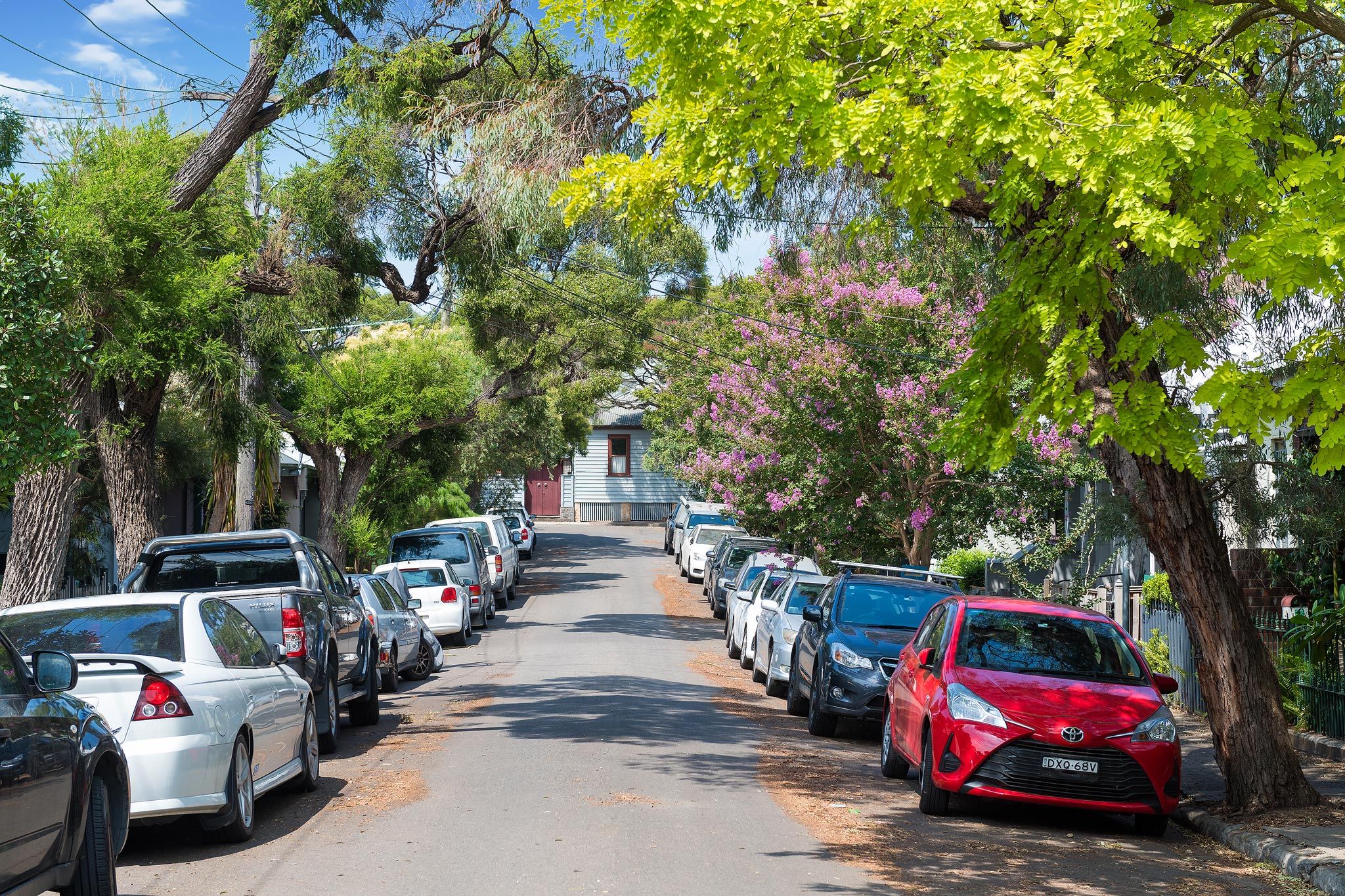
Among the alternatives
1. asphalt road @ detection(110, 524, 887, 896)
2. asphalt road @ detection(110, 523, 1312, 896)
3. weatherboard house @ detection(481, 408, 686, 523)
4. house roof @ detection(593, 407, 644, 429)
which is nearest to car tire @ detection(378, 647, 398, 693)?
asphalt road @ detection(110, 524, 887, 896)

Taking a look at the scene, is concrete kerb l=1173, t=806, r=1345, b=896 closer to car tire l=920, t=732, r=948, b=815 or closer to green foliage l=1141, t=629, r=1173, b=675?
car tire l=920, t=732, r=948, b=815

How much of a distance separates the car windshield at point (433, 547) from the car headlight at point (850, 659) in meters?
15.0

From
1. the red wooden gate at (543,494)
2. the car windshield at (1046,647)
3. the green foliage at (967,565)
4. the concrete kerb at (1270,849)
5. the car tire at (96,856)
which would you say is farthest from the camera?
the red wooden gate at (543,494)

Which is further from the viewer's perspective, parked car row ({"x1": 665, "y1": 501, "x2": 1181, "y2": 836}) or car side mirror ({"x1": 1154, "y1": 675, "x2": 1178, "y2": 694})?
car side mirror ({"x1": 1154, "y1": 675, "x2": 1178, "y2": 694})

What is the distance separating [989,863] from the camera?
827 centimetres

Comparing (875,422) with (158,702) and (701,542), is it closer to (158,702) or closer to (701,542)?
(158,702)

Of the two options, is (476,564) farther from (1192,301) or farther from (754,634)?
(1192,301)

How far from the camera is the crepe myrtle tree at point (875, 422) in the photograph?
21.5 meters

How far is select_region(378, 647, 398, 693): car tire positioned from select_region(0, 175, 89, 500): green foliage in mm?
7370

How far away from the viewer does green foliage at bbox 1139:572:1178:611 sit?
57.5 ft

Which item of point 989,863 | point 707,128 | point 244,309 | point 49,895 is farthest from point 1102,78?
point 244,309

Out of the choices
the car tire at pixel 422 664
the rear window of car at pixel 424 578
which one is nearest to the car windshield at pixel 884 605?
the car tire at pixel 422 664

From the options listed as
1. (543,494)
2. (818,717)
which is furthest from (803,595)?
(543,494)

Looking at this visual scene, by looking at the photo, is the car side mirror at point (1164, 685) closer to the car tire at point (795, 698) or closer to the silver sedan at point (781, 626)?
the car tire at point (795, 698)
